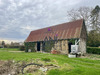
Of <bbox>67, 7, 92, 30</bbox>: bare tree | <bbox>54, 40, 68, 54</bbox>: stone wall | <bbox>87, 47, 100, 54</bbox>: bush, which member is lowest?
<bbox>87, 47, 100, 54</bbox>: bush

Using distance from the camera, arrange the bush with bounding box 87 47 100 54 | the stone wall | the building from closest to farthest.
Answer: the building
the stone wall
the bush with bounding box 87 47 100 54

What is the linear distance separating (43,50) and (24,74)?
15.9m

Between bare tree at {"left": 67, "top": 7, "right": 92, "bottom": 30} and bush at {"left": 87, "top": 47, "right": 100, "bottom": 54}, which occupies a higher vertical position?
Result: bare tree at {"left": 67, "top": 7, "right": 92, "bottom": 30}

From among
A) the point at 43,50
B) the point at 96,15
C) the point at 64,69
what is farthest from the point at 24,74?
the point at 96,15

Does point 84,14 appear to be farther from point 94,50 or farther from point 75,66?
point 75,66

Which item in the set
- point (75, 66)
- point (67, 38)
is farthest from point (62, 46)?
point (75, 66)

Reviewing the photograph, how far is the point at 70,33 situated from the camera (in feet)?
52.7

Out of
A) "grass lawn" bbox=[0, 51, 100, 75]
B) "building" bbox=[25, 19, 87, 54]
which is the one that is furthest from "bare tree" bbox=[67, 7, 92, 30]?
"grass lawn" bbox=[0, 51, 100, 75]

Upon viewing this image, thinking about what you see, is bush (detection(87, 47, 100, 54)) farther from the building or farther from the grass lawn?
the grass lawn

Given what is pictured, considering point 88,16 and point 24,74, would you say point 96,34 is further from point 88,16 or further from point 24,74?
point 24,74

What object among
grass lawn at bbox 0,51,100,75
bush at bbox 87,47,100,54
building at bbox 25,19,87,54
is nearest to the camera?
grass lawn at bbox 0,51,100,75

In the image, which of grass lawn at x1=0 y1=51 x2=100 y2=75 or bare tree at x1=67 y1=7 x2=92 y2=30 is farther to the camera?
bare tree at x1=67 y1=7 x2=92 y2=30

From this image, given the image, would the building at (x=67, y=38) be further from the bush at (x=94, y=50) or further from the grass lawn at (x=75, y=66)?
the grass lawn at (x=75, y=66)

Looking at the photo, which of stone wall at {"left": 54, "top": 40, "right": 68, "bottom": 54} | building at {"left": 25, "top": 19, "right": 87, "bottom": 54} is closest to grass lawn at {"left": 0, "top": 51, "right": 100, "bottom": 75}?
building at {"left": 25, "top": 19, "right": 87, "bottom": 54}
